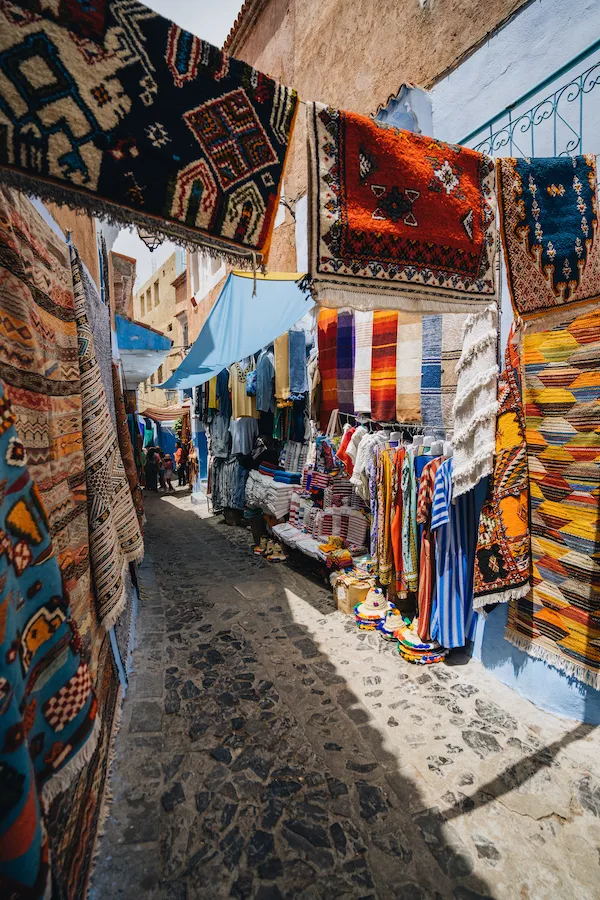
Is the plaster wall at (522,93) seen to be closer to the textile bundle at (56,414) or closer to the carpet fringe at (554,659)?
the carpet fringe at (554,659)

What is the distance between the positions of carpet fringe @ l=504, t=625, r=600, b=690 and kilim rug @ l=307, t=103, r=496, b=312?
2.37 m

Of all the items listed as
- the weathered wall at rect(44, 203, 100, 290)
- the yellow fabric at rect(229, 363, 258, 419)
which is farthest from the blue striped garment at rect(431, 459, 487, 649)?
the yellow fabric at rect(229, 363, 258, 419)

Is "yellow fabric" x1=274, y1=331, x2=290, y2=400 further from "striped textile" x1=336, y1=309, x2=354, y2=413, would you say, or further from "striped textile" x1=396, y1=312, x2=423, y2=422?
"striped textile" x1=396, y1=312, x2=423, y2=422

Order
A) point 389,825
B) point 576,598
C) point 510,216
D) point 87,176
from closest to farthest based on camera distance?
point 87,176
point 510,216
point 389,825
point 576,598

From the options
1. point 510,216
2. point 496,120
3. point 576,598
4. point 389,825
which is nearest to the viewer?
point 510,216

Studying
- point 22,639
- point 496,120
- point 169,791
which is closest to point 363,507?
point 169,791

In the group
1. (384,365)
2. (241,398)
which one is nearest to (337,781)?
(384,365)

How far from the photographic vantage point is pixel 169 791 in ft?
7.99

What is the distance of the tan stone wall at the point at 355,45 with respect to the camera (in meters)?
3.68

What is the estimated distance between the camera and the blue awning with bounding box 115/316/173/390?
6.56 metres

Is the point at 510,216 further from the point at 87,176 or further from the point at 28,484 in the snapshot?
the point at 28,484

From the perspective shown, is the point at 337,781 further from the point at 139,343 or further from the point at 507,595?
the point at 139,343

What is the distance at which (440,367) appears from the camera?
3.58m

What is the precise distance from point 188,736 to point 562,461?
3015 millimetres
